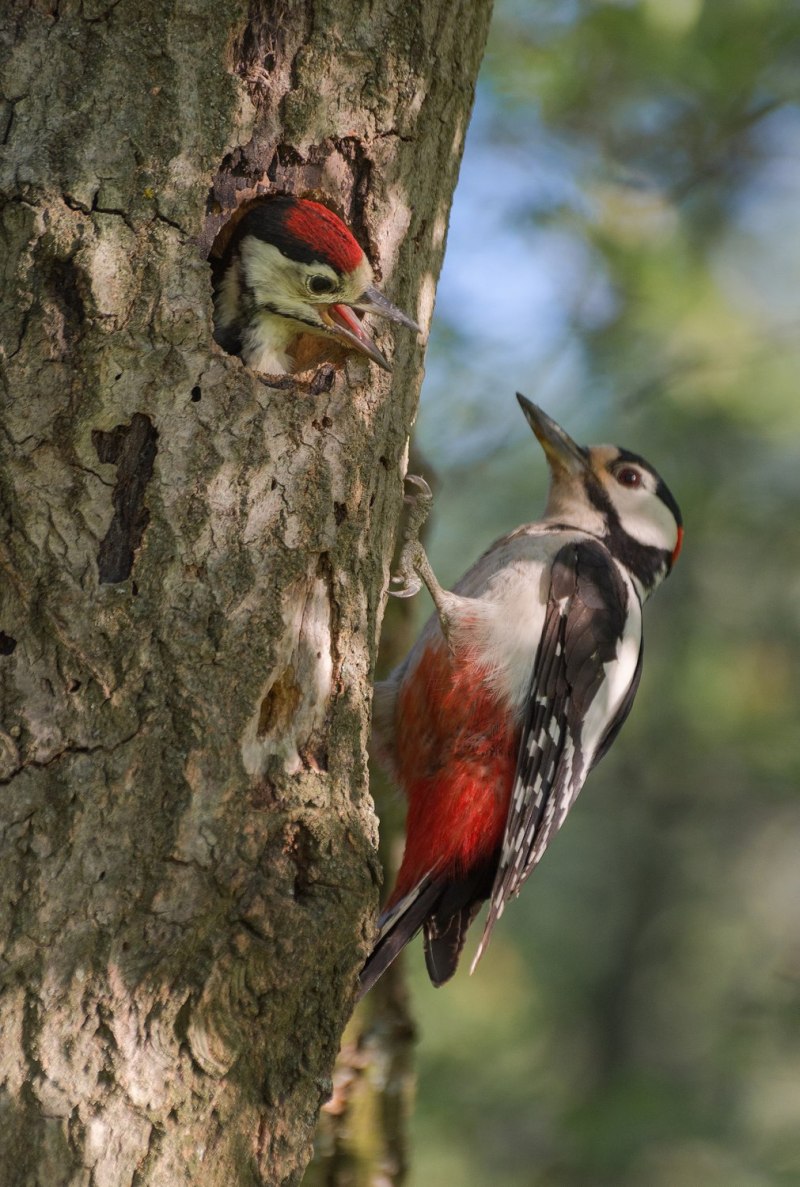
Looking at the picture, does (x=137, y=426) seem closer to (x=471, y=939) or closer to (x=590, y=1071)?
(x=471, y=939)

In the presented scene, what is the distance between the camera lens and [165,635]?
2.36 metres

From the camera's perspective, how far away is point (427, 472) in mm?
4242

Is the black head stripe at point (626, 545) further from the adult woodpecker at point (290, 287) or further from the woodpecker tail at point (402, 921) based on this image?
the adult woodpecker at point (290, 287)

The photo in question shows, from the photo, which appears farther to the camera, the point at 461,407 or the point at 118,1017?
the point at 461,407

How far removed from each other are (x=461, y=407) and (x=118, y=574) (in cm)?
491

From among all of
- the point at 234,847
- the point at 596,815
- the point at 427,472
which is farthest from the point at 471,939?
the point at 234,847

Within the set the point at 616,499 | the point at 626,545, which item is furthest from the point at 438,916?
the point at 616,499

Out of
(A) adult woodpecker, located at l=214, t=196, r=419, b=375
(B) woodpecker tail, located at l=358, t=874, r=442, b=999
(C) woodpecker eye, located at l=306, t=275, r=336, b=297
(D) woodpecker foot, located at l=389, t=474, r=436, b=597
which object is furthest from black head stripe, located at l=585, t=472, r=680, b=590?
(C) woodpecker eye, located at l=306, t=275, r=336, b=297

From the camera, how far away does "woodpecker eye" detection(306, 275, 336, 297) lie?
2.84m

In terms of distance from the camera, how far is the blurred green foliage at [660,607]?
600 cm

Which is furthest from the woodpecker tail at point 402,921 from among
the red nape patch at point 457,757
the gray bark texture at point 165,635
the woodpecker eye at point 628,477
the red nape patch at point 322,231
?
the red nape patch at point 322,231

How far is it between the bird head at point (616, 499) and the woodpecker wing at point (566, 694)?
421 mm

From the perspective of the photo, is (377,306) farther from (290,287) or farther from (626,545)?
(626,545)

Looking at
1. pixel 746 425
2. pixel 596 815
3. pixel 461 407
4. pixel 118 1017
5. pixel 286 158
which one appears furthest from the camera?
pixel 596 815
